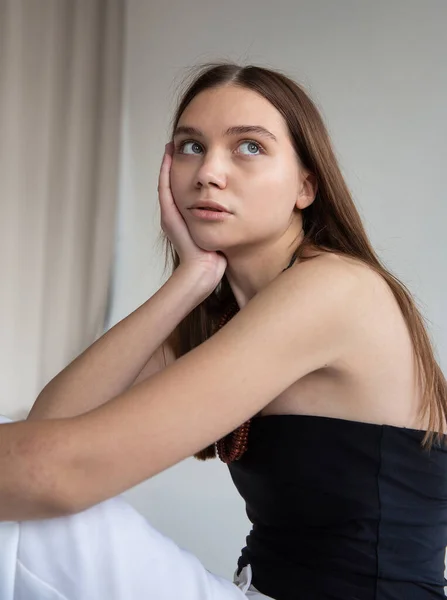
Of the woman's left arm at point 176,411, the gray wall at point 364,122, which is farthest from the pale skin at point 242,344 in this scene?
the gray wall at point 364,122

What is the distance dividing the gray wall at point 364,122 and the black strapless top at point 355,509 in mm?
1139

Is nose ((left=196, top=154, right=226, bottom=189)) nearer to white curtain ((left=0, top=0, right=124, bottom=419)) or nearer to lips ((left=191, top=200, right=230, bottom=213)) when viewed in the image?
lips ((left=191, top=200, right=230, bottom=213))

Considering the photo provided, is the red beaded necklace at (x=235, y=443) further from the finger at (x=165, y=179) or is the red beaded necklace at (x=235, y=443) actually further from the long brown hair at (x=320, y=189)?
the finger at (x=165, y=179)

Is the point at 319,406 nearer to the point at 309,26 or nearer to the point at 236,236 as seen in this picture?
the point at 236,236

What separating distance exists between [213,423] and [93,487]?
162mm

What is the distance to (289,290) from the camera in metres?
1.02

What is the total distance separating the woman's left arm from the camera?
0.89m

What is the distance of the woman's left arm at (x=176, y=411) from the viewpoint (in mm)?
892

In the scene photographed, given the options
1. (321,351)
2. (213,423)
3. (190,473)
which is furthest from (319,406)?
(190,473)

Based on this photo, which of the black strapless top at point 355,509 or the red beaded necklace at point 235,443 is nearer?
the black strapless top at point 355,509

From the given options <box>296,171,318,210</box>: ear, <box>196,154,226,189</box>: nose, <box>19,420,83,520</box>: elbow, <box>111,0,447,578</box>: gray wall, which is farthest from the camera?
<box>111,0,447,578</box>: gray wall

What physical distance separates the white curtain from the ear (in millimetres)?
1472

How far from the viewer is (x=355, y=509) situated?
1.12m

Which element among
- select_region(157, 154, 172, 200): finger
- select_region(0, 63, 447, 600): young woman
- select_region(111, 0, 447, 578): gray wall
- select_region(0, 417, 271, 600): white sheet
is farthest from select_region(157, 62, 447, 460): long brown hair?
select_region(111, 0, 447, 578): gray wall
